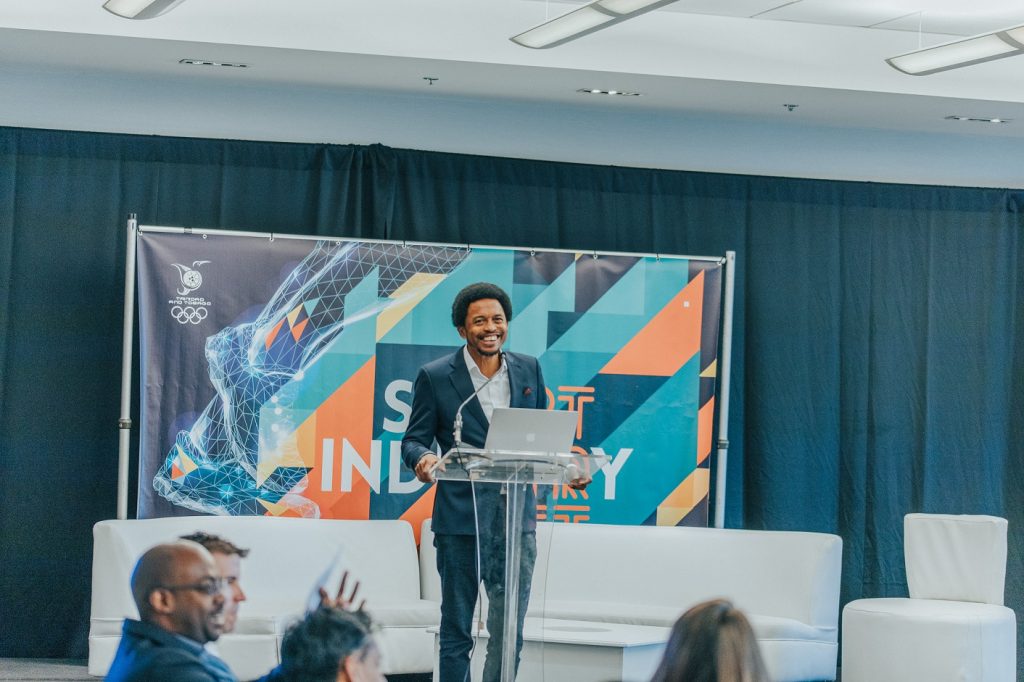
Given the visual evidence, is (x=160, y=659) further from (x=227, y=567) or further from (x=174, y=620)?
(x=227, y=567)

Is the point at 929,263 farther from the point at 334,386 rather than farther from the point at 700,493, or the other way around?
the point at 334,386

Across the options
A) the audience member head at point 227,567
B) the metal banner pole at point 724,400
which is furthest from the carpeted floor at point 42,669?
the audience member head at point 227,567

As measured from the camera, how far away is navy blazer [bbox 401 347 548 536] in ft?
13.5

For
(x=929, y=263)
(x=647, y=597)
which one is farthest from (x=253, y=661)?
(x=929, y=263)

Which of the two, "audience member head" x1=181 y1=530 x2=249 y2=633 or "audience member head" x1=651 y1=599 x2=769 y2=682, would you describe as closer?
"audience member head" x1=651 y1=599 x2=769 y2=682

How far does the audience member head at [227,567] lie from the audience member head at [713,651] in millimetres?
687

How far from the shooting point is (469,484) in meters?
4.16

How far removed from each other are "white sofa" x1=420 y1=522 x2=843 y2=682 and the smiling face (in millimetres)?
2339

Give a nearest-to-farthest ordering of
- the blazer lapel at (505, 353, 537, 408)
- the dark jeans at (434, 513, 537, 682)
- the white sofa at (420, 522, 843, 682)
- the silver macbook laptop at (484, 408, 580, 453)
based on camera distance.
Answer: the silver macbook laptop at (484, 408, 580, 453), the dark jeans at (434, 513, 537, 682), the blazer lapel at (505, 353, 537, 408), the white sofa at (420, 522, 843, 682)

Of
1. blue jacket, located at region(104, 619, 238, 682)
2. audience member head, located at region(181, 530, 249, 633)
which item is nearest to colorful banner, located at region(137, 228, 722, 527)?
audience member head, located at region(181, 530, 249, 633)

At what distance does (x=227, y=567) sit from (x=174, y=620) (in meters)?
0.13

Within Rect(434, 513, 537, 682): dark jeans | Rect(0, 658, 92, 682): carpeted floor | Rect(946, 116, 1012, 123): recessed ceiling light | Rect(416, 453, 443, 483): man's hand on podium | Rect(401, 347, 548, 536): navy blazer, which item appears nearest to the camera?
Rect(416, 453, 443, 483): man's hand on podium

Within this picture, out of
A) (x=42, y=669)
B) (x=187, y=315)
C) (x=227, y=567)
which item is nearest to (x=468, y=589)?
(x=227, y=567)

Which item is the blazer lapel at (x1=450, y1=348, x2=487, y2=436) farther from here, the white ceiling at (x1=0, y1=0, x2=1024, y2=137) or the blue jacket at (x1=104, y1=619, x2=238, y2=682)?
the white ceiling at (x1=0, y1=0, x2=1024, y2=137)
